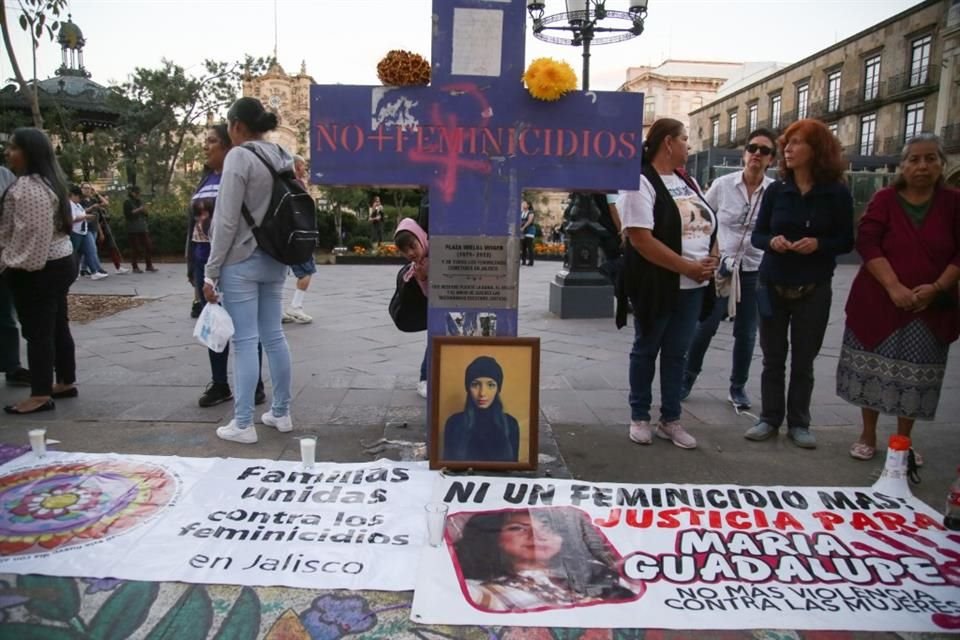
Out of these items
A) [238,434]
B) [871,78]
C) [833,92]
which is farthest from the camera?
[833,92]

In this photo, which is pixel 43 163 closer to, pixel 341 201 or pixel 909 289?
pixel 909 289

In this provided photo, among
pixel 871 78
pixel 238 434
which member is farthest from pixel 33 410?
pixel 871 78

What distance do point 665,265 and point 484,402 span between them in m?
1.09

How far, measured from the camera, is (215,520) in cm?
250

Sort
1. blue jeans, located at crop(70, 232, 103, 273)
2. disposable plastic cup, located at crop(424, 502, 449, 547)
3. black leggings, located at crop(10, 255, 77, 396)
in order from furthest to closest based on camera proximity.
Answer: blue jeans, located at crop(70, 232, 103, 273), black leggings, located at crop(10, 255, 77, 396), disposable plastic cup, located at crop(424, 502, 449, 547)

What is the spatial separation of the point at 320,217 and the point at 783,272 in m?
14.7

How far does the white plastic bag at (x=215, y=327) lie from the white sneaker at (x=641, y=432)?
2081 mm

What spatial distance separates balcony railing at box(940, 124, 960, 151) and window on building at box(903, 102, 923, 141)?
1.77 meters

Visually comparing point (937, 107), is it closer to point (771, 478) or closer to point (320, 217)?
point (320, 217)

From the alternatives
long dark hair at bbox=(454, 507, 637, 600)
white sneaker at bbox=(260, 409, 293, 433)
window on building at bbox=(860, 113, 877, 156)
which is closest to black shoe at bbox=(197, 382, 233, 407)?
white sneaker at bbox=(260, 409, 293, 433)

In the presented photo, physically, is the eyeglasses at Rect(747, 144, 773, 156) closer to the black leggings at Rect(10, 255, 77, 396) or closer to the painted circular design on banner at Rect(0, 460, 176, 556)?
the painted circular design on banner at Rect(0, 460, 176, 556)

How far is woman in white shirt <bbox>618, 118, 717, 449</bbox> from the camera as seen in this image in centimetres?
320

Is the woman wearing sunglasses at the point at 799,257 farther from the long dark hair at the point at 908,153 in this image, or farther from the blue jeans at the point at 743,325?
the blue jeans at the point at 743,325

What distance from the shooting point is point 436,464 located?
9.76 ft
